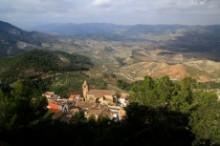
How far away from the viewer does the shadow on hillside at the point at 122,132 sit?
22.2 m

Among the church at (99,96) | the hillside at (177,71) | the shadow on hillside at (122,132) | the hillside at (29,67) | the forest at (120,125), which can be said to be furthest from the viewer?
the hillside at (177,71)

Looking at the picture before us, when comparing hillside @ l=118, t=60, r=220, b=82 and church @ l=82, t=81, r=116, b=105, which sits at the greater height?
church @ l=82, t=81, r=116, b=105

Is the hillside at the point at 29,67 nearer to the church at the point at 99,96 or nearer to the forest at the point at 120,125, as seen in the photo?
the church at the point at 99,96

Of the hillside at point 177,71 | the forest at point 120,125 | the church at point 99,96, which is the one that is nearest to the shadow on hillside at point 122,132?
the forest at point 120,125

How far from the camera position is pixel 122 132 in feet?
79.4

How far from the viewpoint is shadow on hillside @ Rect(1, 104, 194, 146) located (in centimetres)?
2217

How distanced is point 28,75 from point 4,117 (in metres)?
84.5

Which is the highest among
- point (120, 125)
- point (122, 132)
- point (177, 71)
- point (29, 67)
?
point (120, 125)

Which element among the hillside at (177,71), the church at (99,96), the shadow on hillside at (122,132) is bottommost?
the hillside at (177,71)

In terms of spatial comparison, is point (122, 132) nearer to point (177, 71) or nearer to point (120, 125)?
point (120, 125)

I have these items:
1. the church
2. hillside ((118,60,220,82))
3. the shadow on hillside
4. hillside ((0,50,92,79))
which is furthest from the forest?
hillside ((118,60,220,82))

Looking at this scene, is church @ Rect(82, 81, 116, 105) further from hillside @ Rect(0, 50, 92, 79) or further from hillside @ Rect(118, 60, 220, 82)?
hillside @ Rect(118, 60, 220, 82)

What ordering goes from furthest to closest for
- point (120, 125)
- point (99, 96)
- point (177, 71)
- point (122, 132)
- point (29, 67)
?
point (177, 71), point (29, 67), point (99, 96), point (120, 125), point (122, 132)

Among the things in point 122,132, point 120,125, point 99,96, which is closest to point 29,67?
point 99,96
